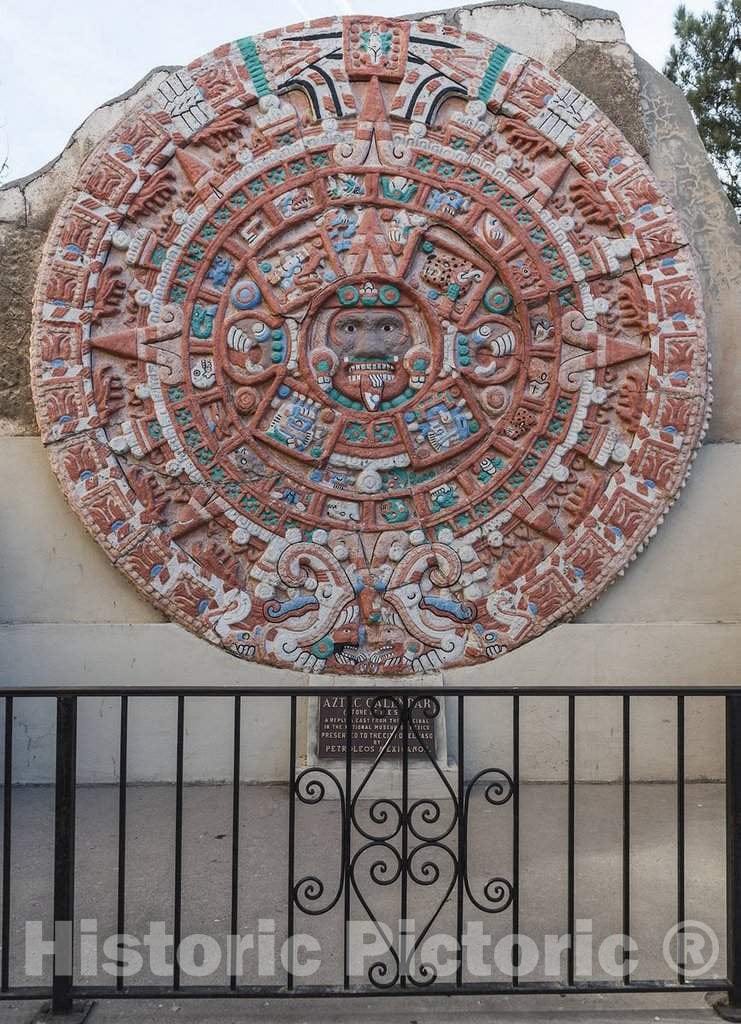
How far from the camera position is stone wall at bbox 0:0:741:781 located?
438 centimetres

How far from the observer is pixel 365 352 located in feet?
14.8

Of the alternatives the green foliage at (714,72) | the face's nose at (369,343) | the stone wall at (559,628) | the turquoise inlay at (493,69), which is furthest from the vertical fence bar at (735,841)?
the green foliage at (714,72)

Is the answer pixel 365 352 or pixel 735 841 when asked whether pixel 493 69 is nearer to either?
pixel 365 352

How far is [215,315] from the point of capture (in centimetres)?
446

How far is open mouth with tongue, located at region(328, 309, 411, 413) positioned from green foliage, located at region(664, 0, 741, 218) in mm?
5414

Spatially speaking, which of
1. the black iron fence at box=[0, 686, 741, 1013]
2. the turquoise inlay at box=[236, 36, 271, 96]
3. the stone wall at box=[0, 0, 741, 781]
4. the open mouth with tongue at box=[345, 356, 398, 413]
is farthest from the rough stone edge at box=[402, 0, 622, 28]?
the black iron fence at box=[0, 686, 741, 1013]

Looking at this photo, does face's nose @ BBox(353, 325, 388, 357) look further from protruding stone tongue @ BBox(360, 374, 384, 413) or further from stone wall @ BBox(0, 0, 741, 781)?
stone wall @ BBox(0, 0, 741, 781)

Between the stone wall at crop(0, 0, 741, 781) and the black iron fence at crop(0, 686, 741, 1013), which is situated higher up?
the stone wall at crop(0, 0, 741, 781)

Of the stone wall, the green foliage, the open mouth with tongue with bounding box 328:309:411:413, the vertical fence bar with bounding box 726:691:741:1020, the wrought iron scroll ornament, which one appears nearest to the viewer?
the wrought iron scroll ornament

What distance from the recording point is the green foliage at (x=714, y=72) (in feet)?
26.7

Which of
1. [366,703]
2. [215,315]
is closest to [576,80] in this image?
[215,315]

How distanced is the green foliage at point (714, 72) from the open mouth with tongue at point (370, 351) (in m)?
5.41

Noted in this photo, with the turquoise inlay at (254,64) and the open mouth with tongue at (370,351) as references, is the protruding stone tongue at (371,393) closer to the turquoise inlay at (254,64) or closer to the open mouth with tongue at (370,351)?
the open mouth with tongue at (370,351)

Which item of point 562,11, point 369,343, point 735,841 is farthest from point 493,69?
point 735,841
